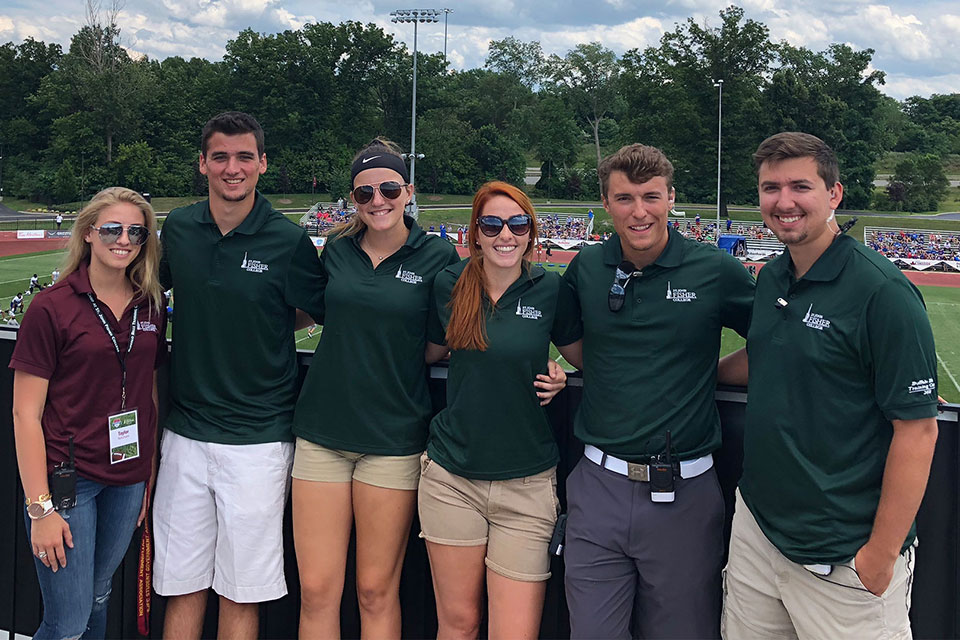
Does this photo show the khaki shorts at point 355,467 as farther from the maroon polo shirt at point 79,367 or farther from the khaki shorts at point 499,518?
the maroon polo shirt at point 79,367

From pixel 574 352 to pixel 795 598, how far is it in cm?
124

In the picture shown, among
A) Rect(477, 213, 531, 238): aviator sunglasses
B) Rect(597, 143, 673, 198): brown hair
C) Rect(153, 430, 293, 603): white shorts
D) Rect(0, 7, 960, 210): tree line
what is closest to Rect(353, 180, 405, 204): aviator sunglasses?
Rect(477, 213, 531, 238): aviator sunglasses

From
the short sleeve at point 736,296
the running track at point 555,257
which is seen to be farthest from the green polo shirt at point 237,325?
the running track at point 555,257

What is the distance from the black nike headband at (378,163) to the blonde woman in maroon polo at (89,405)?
88 cm

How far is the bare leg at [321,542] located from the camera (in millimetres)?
3463

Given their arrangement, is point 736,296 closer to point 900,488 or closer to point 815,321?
point 815,321

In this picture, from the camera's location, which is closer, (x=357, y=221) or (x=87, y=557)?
(x=87, y=557)

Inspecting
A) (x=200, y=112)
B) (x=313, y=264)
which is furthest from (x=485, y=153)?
(x=313, y=264)

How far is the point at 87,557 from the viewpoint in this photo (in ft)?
10.5

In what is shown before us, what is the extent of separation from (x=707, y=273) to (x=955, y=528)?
127 centimetres

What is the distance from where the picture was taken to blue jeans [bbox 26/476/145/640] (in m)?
3.15

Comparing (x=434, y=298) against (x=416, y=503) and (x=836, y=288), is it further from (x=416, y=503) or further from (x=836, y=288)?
(x=836, y=288)

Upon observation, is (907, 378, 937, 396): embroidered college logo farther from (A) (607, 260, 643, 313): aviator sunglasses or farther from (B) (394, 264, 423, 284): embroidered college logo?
(B) (394, 264, 423, 284): embroidered college logo

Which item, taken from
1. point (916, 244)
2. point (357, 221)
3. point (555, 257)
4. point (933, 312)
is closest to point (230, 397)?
point (357, 221)
